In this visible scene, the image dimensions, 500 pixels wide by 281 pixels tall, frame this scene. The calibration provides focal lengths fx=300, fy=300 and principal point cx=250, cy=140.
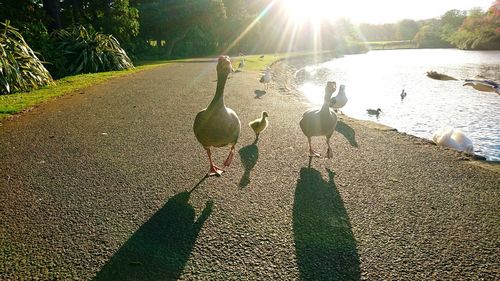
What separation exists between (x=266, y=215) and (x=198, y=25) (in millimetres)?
47341

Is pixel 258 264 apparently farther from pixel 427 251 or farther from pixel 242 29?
pixel 242 29

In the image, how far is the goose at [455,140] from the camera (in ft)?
23.4

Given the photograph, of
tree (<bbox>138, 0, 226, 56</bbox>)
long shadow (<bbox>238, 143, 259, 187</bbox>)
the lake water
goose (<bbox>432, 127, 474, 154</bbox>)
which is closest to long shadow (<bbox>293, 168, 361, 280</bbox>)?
long shadow (<bbox>238, 143, 259, 187</bbox>)

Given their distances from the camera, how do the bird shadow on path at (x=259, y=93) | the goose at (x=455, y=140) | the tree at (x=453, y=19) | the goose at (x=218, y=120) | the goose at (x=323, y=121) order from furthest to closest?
the tree at (x=453, y=19)
the bird shadow on path at (x=259, y=93)
the goose at (x=455, y=140)
the goose at (x=323, y=121)
the goose at (x=218, y=120)

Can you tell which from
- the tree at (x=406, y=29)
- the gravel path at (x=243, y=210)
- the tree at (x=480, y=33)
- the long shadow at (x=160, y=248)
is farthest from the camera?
the tree at (x=406, y=29)

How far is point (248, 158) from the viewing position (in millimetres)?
6418

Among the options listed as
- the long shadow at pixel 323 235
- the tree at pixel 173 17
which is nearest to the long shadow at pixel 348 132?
the long shadow at pixel 323 235

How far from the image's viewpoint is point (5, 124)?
8383mm

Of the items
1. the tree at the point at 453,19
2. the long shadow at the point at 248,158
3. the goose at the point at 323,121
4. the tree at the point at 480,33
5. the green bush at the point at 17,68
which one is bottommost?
the long shadow at the point at 248,158

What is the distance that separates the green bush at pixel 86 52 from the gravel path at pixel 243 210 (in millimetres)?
12606

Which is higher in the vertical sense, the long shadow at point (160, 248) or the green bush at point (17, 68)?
the green bush at point (17, 68)

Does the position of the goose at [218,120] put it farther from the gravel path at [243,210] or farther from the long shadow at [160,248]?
the long shadow at [160,248]

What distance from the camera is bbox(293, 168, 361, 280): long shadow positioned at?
3236 mm

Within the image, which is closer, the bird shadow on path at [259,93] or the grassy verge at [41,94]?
the grassy verge at [41,94]
